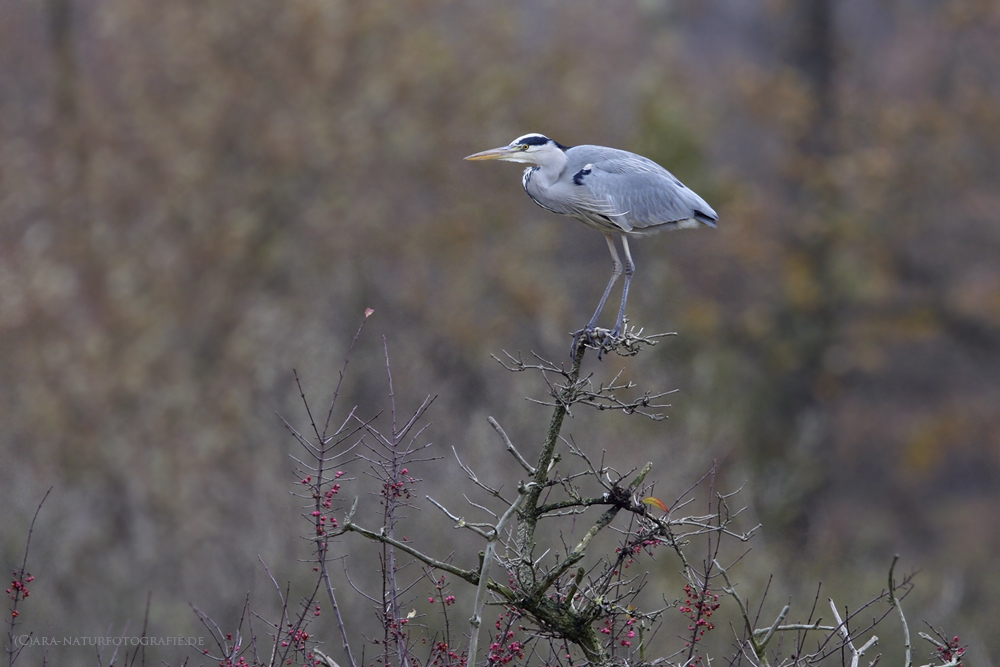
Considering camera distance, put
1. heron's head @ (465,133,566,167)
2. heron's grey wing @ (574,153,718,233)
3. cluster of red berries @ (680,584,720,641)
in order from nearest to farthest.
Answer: cluster of red berries @ (680,584,720,641), heron's grey wing @ (574,153,718,233), heron's head @ (465,133,566,167)

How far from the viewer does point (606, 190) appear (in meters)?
5.34

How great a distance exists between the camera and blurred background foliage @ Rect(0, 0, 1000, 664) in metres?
15.3

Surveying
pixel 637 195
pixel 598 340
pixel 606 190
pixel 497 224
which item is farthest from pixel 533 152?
pixel 497 224

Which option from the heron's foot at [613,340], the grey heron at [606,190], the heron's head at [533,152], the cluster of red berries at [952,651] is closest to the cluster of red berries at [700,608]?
the cluster of red berries at [952,651]

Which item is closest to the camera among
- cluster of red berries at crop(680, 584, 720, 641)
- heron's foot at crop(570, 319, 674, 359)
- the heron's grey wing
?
cluster of red berries at crop(680, 584, 720, 641)

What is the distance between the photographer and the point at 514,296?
1554cm

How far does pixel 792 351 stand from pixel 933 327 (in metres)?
2.26

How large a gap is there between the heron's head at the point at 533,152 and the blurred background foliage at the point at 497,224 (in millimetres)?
7677

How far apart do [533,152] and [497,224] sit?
430 inches

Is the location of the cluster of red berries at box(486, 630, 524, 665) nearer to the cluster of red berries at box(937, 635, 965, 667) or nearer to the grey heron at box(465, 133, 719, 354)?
the cluster of red berries at box(937, 635, 965, 667)

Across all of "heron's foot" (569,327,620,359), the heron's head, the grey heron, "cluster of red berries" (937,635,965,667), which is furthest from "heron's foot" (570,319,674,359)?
"cluster of red berries" (937,635,965,667)

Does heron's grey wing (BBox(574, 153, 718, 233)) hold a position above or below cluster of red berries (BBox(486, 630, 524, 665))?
above

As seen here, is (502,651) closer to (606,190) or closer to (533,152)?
(606,190)

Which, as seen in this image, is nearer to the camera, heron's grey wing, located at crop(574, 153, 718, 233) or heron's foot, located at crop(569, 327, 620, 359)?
heron's foot, located at crop(569, 327, 620, 359)
